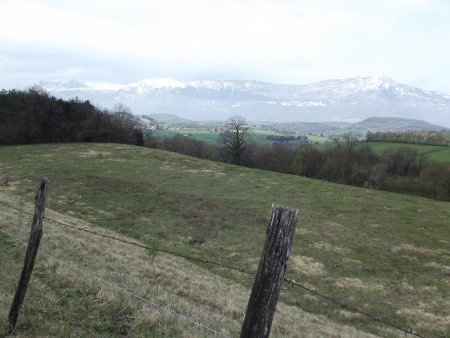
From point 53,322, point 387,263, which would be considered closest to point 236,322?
point 53,322

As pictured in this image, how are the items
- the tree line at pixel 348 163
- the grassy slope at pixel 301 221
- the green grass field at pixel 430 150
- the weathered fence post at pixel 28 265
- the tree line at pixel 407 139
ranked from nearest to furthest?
the weathered fence post at pixel 28 265 → the grassy slope at pixel 301 221 → the tree line at pixel 348 163 → the green grass field at pixel 430 150 → the tree line at pixel 407 139

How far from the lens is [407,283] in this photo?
2070 cm

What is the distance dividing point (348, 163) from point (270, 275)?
279 ft

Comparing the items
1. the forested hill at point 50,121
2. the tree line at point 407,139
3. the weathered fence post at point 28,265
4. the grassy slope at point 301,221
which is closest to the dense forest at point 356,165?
the forested hill at point 50,121

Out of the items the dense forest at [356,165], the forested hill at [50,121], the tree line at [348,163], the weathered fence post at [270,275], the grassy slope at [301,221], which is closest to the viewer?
the weathered fence post at [270,275]

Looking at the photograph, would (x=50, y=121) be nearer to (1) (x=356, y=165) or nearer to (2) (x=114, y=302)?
(1) (x=356, y=165)

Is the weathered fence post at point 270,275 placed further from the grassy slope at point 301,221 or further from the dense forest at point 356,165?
the dense forest at point 356,165

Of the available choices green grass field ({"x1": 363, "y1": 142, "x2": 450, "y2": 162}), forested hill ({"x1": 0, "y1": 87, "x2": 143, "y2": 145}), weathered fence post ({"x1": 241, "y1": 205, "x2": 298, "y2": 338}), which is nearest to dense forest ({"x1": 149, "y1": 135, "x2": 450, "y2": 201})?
green grass field ({"x1": 363, "y1": 142, "x2": 450, "y2": 162})

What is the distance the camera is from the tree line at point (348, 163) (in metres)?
73.4

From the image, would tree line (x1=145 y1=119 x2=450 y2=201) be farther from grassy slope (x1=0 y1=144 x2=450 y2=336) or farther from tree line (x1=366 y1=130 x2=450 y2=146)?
tree line (x1=366 y1=130 x2=450 y2=146)

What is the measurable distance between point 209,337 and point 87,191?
32.4 m

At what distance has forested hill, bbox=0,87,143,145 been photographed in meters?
73.8

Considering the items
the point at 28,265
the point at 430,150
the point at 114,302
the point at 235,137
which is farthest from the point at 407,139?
the point at 28,265

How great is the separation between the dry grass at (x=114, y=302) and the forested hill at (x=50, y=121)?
6605 cm
